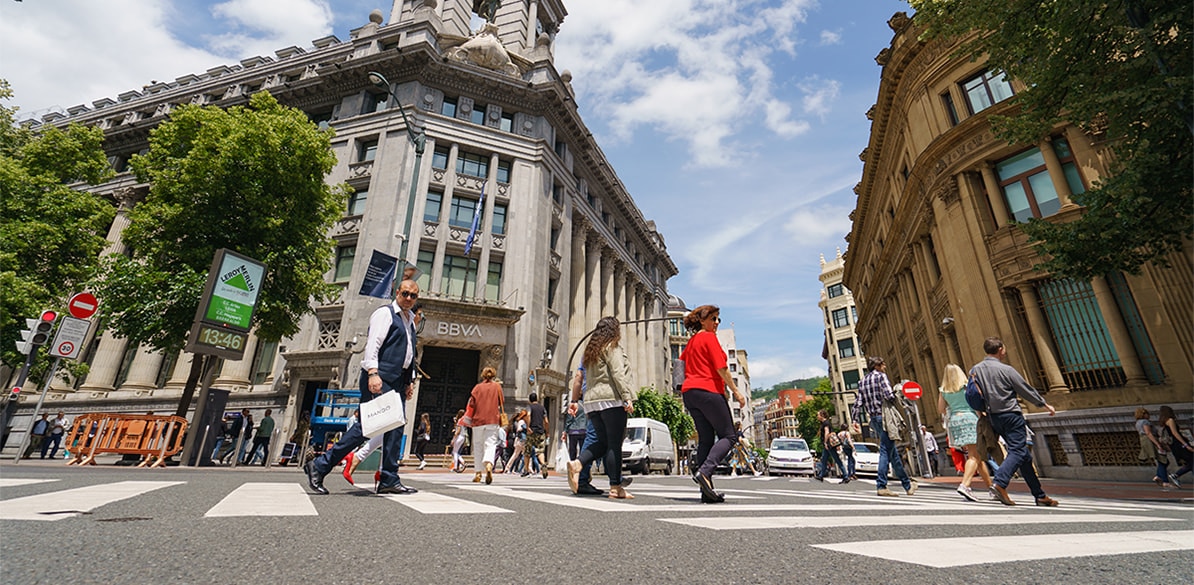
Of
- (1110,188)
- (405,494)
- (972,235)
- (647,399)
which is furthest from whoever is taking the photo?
(647,399)

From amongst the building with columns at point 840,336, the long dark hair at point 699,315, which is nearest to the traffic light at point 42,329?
the long dark hair at point 699,315

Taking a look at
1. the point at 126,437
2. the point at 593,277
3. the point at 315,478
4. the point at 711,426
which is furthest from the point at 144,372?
the point at 711,426

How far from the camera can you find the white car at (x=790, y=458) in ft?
66.8

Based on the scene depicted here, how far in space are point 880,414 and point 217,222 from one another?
18.4 meters

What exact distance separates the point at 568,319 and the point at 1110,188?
23.6 m

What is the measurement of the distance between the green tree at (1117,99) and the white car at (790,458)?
12.9 metres

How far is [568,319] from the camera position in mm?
29656

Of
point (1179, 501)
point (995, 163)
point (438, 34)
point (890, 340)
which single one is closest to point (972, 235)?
point (995, 163)

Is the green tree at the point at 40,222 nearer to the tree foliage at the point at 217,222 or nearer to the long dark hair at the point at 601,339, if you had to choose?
the tree foliage at the point at 217,222

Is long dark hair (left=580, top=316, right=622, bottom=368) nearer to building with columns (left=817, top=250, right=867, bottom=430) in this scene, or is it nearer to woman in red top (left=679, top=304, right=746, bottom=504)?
woman in red top (left=679, top=304, right=746, bottom=504)

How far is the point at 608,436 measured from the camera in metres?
5.30

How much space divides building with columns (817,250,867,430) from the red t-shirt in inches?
2372

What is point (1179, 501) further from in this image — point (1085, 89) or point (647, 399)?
point (647, 399)

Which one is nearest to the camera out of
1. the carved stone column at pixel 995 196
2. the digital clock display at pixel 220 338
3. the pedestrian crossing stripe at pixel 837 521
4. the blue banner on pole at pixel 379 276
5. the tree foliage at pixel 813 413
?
the pedestrian crossing stripe at pixel 837 521
